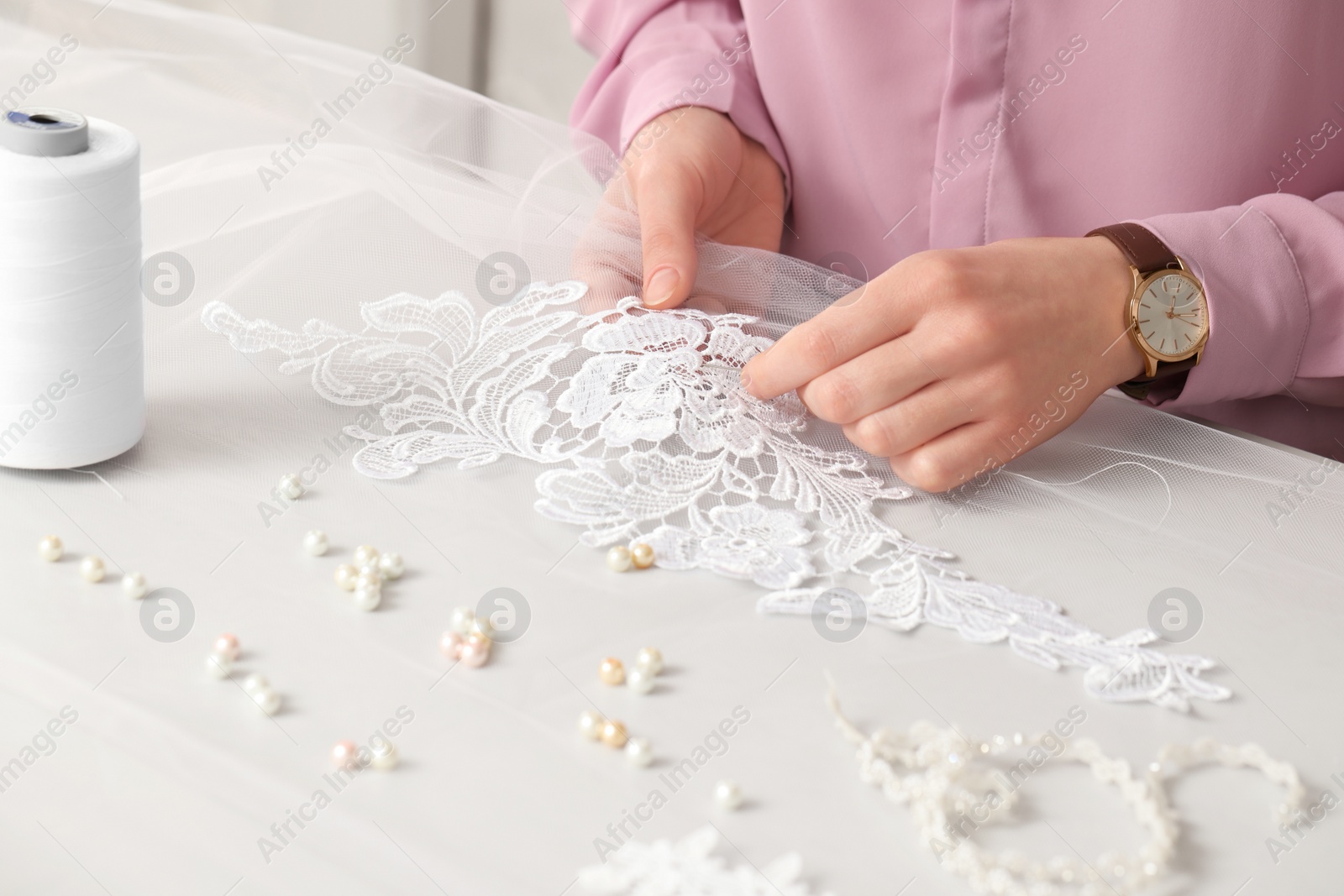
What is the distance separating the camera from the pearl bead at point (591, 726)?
1.78 feet

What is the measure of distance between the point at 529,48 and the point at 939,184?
1571 millimetres

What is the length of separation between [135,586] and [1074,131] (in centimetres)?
86

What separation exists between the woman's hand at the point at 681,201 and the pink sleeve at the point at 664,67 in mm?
18

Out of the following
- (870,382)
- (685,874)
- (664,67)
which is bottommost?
(685,874)

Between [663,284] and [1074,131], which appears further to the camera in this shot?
[1074,131]

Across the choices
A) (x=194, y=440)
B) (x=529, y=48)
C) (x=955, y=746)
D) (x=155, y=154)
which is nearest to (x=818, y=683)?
(x=955, y=746)

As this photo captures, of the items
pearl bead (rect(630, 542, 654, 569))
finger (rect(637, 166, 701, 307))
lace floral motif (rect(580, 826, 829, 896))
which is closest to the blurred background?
finger (rect(637, 166, 701, 307))

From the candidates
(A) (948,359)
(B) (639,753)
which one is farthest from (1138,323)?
(B) (639,753)

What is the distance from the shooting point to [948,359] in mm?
748

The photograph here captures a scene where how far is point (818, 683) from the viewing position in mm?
594

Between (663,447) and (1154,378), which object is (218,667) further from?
(1154,378)

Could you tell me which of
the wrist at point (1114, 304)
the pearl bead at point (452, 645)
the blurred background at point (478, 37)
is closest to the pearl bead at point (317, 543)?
the pearl bead at point (452, 645)

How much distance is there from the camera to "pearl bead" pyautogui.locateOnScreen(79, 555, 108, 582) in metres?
0.59

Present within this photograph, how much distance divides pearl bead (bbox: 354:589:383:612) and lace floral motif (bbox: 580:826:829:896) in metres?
0.21
